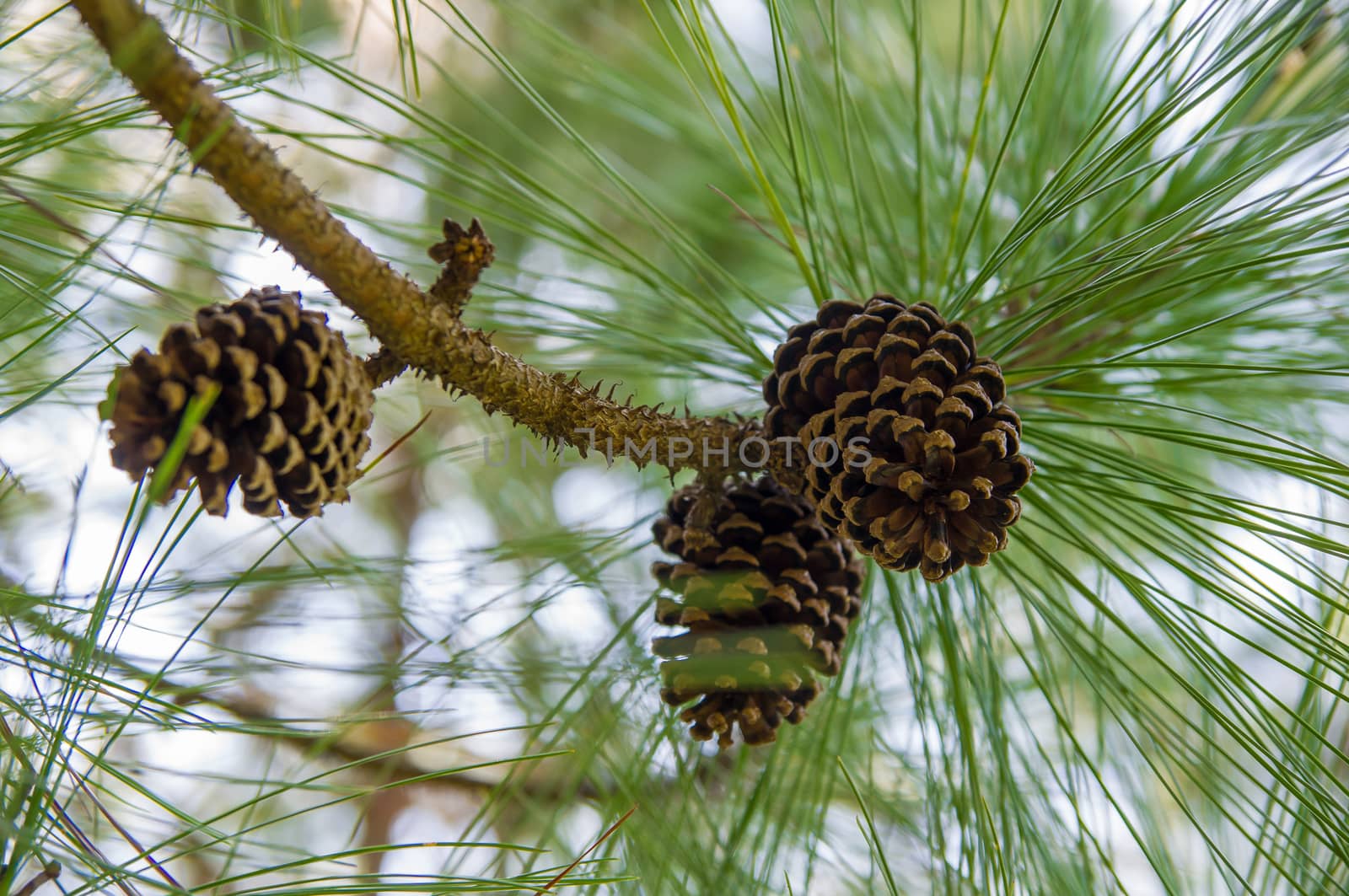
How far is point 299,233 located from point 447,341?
99 millimetres

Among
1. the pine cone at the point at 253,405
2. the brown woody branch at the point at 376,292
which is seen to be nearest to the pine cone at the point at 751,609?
the brown woody branch at the point at 376,292

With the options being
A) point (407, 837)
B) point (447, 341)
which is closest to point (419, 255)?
point (447, 341)

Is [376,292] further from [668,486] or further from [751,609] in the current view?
[668,486]

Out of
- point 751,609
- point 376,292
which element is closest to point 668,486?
point 751,609

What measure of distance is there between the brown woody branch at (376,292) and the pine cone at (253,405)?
3 centimetres

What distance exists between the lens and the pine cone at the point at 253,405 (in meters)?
0.44

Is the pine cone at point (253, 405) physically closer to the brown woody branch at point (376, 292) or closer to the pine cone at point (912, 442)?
the brown woody branch at point (376, 292)

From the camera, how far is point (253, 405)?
0.46m

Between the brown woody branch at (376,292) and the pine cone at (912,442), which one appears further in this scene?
the pine cone at (912,442)

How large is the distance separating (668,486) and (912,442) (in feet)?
2.26

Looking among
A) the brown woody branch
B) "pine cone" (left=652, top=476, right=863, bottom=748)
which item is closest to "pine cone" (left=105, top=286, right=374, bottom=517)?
the brown woody branch

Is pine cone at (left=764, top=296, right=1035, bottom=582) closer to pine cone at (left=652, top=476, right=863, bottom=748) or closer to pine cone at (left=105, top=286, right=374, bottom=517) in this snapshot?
pine cone at (left=652, top=476, right=863, bottom=748)

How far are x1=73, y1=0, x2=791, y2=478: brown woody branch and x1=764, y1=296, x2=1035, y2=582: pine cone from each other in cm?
8

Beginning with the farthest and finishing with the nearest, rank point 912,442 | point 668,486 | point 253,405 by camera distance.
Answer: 1. point 668,486
2. point 912,442
3. point 253,405
